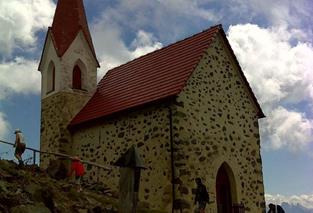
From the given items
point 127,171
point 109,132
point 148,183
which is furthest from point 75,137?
point 127,171

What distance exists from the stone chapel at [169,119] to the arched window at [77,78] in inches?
2.0

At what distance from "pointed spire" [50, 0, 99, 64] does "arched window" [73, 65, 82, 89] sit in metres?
1.15

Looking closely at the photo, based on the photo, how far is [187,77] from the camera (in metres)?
20.1

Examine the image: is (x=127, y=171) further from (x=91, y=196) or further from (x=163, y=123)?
(x=163, y=123)

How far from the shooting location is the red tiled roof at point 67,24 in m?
26.3

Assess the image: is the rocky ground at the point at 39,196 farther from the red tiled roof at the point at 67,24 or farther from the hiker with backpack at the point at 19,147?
the red tiled roof at the point at 67,24

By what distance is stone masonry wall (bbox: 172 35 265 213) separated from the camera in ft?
63.3

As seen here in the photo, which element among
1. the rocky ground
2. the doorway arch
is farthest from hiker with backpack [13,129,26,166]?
the doorway arch

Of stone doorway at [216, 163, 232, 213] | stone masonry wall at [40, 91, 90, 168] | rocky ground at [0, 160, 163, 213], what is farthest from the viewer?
stone masonry wall at [40, 91, 90, 168]

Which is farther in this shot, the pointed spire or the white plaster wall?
the pointed spire

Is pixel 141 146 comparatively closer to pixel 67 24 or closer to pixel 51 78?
pixel 51 78

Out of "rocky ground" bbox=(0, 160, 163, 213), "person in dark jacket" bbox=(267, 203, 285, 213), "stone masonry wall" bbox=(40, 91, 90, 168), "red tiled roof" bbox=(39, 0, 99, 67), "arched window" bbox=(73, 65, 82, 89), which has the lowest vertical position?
"person in dark jacket" bbox=(267, 203, 285, 213)

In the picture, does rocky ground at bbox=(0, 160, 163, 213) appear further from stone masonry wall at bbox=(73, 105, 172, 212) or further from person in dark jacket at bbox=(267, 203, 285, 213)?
person in dark jacket at bbox=(267, 203, 285, 213)

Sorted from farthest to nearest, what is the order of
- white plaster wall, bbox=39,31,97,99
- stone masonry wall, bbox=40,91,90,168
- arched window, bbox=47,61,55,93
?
arched window, bbox=47,61,55,93, white plaster wall, bbox=39,31,97,99, stone masonry wall, bbox=40,91,90,168
